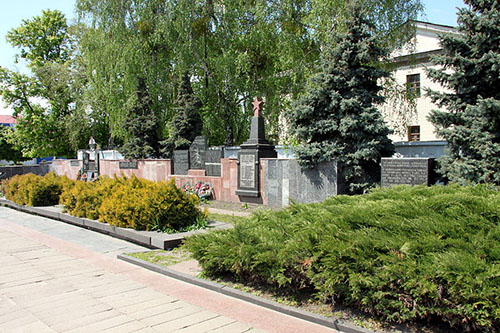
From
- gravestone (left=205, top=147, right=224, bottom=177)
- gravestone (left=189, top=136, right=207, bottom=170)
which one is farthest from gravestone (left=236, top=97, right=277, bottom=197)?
gravestone (left=189, top=136, right=207, bottom=170)

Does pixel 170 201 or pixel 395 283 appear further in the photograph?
pixel 170 201

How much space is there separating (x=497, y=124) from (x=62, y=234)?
990 cm

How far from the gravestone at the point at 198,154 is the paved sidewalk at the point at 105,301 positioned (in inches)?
382

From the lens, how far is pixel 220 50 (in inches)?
885

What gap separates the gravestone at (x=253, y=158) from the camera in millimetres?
13516

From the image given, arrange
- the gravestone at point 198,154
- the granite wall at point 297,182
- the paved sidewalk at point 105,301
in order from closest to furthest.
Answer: the paved sidewalk at point 105,301
the granite wall at point 297,182
the gravestone at point 198,154

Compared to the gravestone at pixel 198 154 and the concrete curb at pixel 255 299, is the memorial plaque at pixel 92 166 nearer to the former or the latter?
the gravestone at pixel 198 154

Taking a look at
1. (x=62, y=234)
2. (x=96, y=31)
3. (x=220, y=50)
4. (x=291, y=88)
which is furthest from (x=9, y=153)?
(x=62, y=234)

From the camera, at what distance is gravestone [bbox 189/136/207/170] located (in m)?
17.0

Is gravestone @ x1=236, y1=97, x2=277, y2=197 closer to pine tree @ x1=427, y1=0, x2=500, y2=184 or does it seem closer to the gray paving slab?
the gray paving slab

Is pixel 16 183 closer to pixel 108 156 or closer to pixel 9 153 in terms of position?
pixel 108 156

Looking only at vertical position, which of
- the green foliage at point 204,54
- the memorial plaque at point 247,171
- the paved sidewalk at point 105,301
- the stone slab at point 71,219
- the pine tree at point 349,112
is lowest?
the paved sidewalk at point 105,301

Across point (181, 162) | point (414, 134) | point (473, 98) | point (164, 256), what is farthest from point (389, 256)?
point (414, 134)

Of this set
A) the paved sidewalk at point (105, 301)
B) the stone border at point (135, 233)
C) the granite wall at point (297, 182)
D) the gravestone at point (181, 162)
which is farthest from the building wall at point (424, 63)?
the paved sidewalk at point (105, 301)
